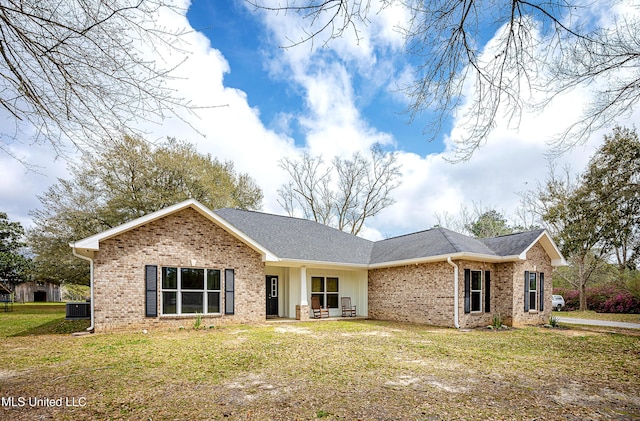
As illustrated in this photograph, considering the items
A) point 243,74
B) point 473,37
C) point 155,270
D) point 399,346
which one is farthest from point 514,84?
point 155,270

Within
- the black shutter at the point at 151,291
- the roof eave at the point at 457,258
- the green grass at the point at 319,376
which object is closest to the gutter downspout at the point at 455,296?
the roof eave at the point at 457,258

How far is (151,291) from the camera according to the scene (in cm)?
1112

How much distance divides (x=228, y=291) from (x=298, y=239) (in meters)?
4.59

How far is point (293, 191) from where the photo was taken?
103ft

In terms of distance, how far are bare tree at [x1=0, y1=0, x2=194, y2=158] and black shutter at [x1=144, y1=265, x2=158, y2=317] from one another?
7980 mm

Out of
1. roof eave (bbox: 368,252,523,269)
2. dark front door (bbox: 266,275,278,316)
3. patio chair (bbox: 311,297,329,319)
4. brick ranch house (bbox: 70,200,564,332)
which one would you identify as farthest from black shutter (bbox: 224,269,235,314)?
roof eave (bbox: 368,252,523,269)

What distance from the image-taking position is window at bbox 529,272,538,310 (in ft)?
47.8

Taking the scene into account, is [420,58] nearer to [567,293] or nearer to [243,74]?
[243,74]

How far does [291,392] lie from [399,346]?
4445 mm

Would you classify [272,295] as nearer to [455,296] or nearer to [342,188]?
[455,296]

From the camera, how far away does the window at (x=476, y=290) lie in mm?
13461

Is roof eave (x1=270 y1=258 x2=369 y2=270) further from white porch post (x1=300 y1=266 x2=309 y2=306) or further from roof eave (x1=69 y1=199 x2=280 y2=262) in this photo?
roof eave (x1=69 y1=199 x2=280 y2=262)

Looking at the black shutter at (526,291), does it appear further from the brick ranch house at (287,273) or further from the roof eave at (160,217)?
the roof eave at (160,217)

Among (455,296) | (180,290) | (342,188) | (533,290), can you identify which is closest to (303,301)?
(180,290)
